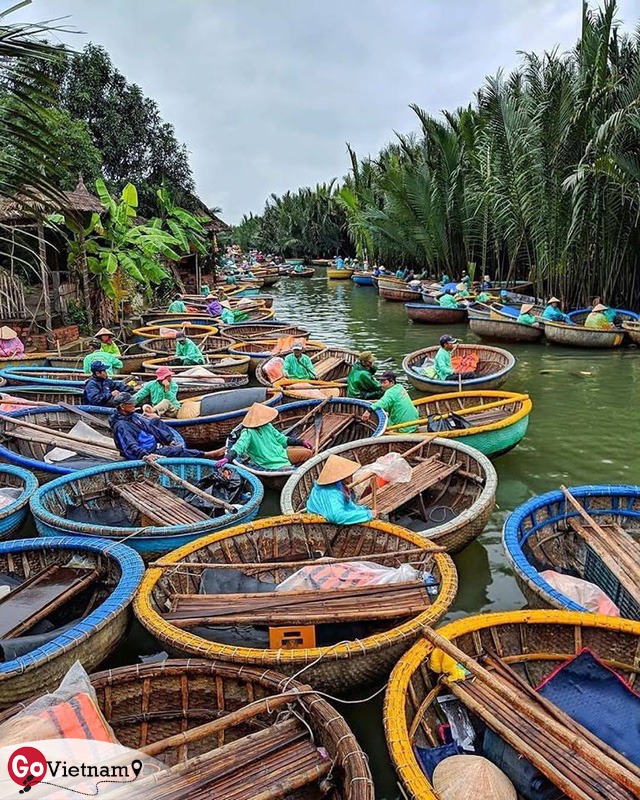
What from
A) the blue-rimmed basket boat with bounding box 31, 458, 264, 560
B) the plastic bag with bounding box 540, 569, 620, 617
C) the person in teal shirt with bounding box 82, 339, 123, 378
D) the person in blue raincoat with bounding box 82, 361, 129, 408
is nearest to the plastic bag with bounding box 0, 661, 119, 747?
the blue-rimmed basket boat with bounding box 31, 458, 264, 560

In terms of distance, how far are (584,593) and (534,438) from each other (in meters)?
5.58

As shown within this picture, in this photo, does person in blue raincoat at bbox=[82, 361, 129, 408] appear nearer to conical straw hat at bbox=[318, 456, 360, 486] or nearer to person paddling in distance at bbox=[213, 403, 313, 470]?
person paddling in distance at bbox=[213, 403, 313, 470]

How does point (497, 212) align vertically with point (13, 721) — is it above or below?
above

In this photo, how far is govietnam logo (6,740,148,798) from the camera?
9.37ft

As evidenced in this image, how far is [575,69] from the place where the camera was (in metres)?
17.5

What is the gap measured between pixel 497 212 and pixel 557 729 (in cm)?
2150

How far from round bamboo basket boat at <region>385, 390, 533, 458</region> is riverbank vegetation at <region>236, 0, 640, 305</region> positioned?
847 centimetres

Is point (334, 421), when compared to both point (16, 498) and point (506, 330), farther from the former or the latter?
point (506, 330)

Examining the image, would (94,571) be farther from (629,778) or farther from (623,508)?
(623,508)

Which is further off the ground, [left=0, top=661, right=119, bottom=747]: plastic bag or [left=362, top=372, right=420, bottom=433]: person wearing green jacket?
[left=362, top=372, right=420, bottom=433]: person wearing green jacket

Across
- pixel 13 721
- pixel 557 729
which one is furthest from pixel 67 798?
pixel 557 729

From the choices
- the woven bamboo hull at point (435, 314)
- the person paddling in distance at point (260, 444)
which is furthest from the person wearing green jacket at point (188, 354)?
the woven bamboo hull at point (435, 314)

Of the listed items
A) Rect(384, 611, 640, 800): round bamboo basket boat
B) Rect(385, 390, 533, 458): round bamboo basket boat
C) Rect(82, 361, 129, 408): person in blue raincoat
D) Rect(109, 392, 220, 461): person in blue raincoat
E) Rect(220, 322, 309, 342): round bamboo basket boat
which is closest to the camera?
Rect(384, 611, 640, 800): round bamboo basket boat

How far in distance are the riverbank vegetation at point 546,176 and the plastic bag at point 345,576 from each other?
13390mm
